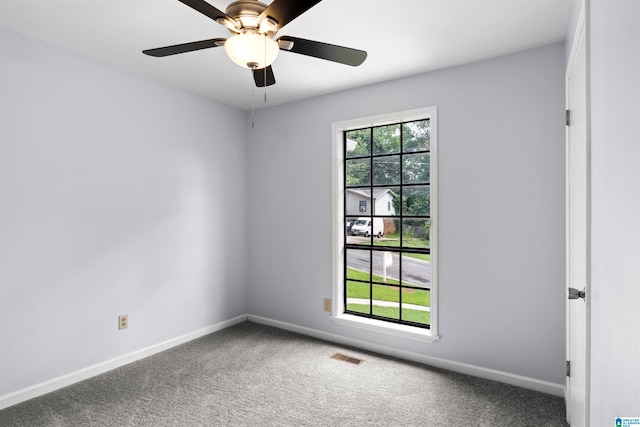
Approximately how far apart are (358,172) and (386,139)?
43 centimetres

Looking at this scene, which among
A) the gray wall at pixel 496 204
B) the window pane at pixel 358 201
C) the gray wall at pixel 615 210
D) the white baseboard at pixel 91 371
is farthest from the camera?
the window pane at pixel 358 201

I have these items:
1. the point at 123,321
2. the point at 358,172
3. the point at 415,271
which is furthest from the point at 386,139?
the point at 123,321

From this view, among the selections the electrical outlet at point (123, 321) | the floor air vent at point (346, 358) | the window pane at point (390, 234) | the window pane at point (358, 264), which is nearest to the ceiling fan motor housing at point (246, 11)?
the window pane at point (390, 234)

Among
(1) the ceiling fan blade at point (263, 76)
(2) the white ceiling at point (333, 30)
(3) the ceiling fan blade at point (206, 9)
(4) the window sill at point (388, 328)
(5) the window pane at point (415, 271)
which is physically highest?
(2) the white ceiling at point (333, 30)

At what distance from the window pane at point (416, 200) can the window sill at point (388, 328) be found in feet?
3.41

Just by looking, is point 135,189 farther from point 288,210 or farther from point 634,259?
point 634,259

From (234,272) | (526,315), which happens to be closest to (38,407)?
(234,272)

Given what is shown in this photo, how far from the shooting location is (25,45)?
249cm

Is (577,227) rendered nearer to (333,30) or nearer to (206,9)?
(333,30)

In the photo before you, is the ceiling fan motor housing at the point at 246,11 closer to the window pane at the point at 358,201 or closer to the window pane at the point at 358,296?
the window pane at the point at 358,201

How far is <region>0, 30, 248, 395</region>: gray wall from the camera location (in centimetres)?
246

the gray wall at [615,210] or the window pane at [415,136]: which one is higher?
the window pane at [415,136]

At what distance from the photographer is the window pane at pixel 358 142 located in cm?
368

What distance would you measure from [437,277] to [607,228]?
2075mm
